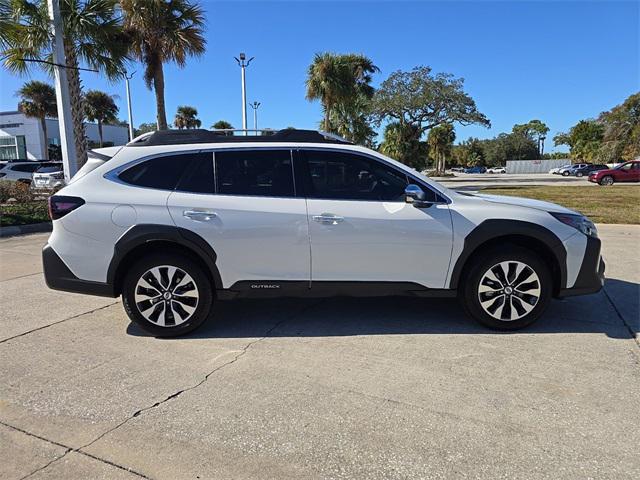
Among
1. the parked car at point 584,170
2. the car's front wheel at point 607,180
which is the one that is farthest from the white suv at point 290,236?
the parked car at point 584,170

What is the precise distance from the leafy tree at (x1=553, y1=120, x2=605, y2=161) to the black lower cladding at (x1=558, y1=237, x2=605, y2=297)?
3024 inches

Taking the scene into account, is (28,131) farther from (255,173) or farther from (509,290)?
(509,290)

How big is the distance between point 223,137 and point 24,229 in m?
8.73

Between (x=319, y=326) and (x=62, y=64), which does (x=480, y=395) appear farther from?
(x=62, y=64)

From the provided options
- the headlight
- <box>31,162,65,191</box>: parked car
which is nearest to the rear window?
the headlight

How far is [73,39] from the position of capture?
540 inches

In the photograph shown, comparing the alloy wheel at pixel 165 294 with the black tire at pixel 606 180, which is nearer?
the alloy wheel at pixel 165 294

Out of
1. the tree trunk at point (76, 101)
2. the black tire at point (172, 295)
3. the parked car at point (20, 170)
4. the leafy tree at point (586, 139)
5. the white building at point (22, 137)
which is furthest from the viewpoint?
the leafy tree at point (586, 139)

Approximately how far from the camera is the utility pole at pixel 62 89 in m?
12.1

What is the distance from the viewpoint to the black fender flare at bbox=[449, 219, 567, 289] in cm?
405

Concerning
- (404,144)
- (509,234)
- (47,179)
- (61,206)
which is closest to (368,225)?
(509,234)

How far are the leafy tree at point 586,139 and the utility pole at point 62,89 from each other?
74870 mm

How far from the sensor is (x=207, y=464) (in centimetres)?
247

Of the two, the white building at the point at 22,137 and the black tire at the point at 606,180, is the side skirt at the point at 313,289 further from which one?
the white building at the point at 22,137
